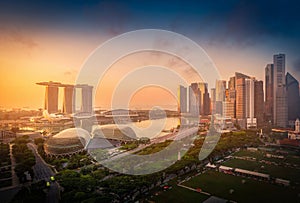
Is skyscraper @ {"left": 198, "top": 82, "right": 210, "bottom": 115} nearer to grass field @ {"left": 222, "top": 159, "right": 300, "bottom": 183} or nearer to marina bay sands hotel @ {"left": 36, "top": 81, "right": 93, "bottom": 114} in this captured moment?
marina bay sands hotel @ {"left": 36, "top": 81, "right": 93, "bottom": 114}

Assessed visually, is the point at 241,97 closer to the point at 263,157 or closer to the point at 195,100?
the point at 195,100

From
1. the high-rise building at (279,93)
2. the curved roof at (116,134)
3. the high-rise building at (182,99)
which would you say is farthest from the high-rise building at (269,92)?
the curved roof at (116,134)

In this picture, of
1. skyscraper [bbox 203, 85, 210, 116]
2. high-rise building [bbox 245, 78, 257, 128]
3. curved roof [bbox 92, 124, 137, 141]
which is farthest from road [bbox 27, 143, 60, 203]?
skyscraper [bbox 203, 85, 210, 116]

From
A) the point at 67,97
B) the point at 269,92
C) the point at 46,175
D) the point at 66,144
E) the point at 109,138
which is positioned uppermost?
the point at 269,92

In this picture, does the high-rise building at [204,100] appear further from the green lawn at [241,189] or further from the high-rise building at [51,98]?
the green lawn at [241,189]

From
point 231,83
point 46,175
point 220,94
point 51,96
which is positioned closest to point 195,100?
point 220,94

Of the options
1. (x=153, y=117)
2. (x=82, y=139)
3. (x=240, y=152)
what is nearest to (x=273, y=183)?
(x=240, y=152)
